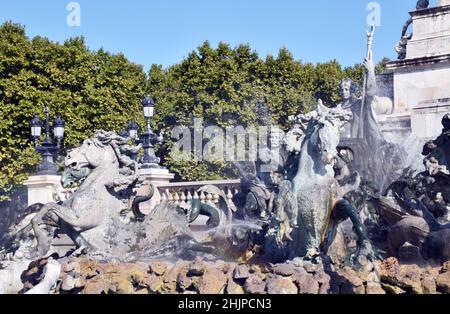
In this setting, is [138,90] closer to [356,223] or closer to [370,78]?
[370,78]

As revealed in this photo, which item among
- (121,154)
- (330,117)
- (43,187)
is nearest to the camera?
(330,117)

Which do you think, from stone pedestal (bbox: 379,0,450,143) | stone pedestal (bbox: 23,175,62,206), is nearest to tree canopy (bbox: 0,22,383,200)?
stone pedestal (bbox: 23,175,62,206)

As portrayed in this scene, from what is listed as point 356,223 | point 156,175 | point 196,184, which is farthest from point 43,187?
point 356,223

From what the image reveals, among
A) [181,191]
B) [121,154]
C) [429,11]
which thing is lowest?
[181,191]

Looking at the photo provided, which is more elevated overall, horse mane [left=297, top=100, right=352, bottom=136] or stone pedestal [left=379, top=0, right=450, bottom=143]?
stone pedestal [left=379, top=0, right=450, bottom=143]

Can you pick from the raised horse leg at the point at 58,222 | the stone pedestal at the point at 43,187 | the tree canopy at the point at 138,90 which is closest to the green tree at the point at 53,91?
the tree canopy at the point at 138,90

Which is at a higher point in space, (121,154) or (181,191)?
(121,154)

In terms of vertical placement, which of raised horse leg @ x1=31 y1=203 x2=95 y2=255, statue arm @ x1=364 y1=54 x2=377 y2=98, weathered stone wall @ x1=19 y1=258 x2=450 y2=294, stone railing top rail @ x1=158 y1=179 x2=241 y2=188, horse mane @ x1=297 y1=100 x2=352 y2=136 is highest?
statue arm @ x1=364 y1=54 x2=377 y2=98

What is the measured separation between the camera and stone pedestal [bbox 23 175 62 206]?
23.4 metres

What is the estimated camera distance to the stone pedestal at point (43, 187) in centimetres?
2342

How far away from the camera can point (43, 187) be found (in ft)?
77.5

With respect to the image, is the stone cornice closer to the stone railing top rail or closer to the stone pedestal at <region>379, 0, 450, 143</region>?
the stone pedestal at <region>379, 0, 450, 143</region>

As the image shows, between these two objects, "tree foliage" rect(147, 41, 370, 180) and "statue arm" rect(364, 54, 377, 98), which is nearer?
"statue arm" rect(364, 54, 377, 98)
